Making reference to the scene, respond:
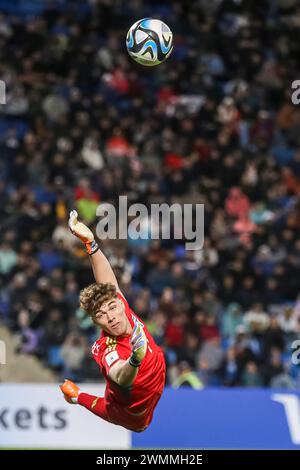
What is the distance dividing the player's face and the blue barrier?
19.8ft

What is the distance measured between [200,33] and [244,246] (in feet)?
23.9

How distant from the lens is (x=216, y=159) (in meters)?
24.7

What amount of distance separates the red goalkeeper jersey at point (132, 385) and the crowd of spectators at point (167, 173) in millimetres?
7081

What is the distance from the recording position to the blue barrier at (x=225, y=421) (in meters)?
17.2

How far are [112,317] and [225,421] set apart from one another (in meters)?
6.51

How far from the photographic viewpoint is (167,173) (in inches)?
955

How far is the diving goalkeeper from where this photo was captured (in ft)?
37.1

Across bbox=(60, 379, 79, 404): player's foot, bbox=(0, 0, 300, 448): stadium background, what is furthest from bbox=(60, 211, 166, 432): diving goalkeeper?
bbox=(0, 0, 300, 448): stadium background

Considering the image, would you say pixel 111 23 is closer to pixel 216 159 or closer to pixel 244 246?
pixel 216 159

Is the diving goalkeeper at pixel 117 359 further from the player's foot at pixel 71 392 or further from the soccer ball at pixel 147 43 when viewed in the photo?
the soccer ball at pixel 147 43

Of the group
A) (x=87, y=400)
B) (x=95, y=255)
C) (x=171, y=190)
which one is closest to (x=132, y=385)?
(x=87, y=400)
